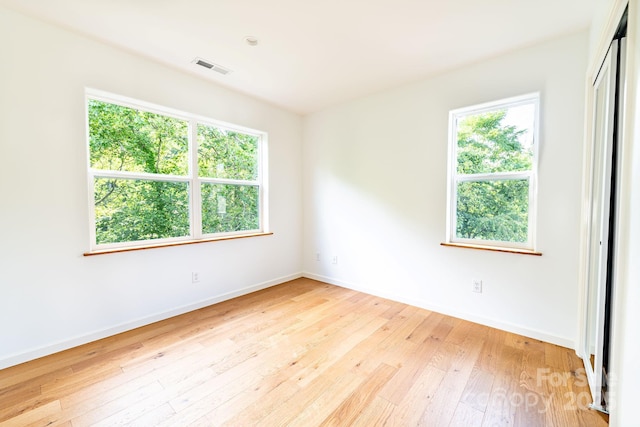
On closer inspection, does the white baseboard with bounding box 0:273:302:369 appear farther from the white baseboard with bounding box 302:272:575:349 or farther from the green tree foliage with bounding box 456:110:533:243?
the green tree foliage with bounding box 456:110:533:243

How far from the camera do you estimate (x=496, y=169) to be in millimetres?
2572

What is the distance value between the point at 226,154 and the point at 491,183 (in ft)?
9.75

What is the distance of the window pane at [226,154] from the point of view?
3135 millimetres

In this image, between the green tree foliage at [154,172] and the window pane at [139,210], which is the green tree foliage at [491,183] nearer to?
the green tree foliage at [154,172]

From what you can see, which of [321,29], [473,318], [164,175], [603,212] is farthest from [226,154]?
[603,212]

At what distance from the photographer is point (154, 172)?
8.96 feet

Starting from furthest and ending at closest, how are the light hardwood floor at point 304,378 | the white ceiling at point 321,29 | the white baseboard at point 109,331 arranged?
1. the white baseboard at point 109,331
2. the white ceiling at point 321,29
3. the light hardwood floor at point 304,378

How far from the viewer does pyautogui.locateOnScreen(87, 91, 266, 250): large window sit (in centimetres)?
242

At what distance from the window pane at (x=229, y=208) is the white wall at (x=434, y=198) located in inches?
36.1

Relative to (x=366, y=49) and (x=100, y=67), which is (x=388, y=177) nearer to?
(x=366, y=49)

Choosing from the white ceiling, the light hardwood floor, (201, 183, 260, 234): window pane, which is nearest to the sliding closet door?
the light hardwood floor

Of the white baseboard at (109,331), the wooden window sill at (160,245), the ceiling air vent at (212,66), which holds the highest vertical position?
the ceiling air vent at (212,66)

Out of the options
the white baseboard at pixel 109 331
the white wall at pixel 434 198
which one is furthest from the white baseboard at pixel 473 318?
the white baseboard at pixel 109 331

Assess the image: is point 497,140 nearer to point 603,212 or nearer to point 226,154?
point 603,212
